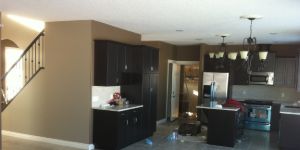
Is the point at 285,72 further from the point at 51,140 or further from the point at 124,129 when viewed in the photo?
the point at 51,140

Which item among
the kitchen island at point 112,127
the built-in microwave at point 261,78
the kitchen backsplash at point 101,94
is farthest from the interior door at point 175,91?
the kitchen island at point 112,127

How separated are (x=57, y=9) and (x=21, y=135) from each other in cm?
338

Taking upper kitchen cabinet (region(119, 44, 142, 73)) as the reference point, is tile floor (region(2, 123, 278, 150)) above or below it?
below

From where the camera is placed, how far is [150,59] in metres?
6.54

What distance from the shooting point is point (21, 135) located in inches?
245

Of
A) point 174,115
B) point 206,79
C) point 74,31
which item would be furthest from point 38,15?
point 174,115

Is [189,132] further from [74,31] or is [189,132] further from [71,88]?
[74,31]

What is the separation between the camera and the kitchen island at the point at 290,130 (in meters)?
5.74

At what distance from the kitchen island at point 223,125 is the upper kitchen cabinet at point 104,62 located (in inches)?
94.2

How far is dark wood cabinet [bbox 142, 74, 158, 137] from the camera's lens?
6395 millimetres

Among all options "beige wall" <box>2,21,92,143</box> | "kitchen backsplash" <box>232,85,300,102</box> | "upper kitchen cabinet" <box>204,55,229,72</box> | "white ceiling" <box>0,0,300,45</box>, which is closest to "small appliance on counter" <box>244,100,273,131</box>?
"kitchen backsplash" <box>232,85,300,102</box>

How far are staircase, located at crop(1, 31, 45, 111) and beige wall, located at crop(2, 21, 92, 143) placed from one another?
320 millimetres

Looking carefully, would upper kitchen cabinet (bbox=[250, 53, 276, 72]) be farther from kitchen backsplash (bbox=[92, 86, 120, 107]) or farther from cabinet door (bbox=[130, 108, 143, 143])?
kitchen backsplash (bbox=[92, 86, 120, 107])

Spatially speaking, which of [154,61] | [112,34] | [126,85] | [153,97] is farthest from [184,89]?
[112,34]
